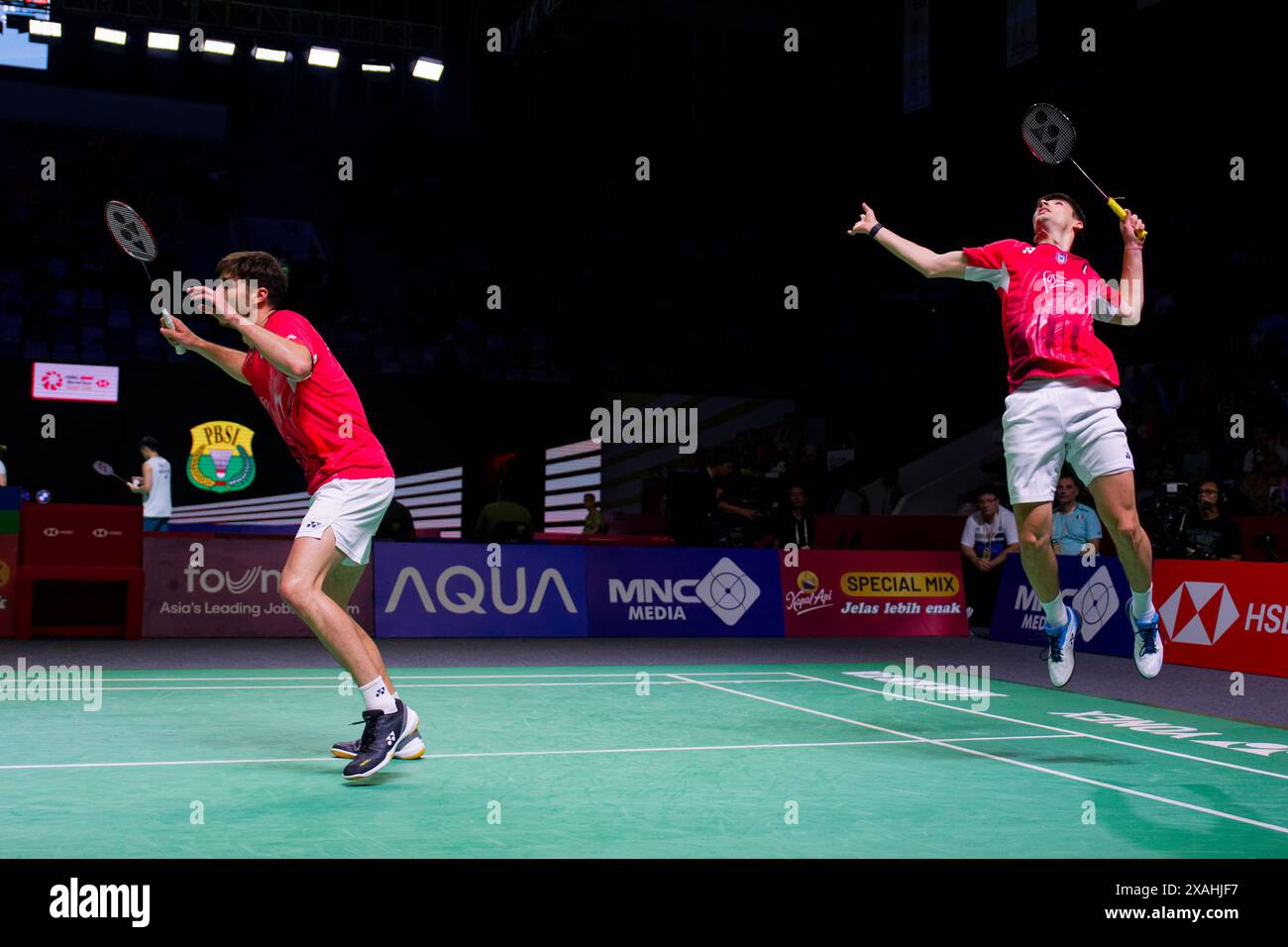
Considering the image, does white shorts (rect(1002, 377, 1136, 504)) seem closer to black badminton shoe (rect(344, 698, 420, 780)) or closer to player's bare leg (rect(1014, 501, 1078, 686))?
player's bare leg (rect(1014, 501, 1078, 686))

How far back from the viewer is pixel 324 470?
4.94 m

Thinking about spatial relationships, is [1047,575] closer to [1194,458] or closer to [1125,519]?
[1125,519]

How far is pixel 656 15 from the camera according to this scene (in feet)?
70.1

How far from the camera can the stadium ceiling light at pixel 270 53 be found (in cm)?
1958

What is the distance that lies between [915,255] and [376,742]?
124 inches

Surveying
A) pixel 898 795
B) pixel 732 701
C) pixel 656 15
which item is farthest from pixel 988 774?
pixel 656 15

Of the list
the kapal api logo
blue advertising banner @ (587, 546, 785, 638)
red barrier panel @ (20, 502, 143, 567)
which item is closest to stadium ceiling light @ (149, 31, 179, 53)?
the kapal api logo

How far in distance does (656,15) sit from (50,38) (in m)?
10.9

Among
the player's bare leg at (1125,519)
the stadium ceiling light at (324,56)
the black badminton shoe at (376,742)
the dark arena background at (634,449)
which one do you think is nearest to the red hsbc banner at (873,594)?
the dark arena background at (634,449)

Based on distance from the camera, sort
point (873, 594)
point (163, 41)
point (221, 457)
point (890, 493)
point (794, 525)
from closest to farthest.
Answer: point (873, 594) → point (794, 525) → point (163, 41) → point (890, 493) → point (221, 457)

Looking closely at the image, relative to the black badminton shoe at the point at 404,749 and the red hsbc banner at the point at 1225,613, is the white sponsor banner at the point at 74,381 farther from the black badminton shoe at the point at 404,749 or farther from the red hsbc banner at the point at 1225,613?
the black badminton shoe at the point at 404,749

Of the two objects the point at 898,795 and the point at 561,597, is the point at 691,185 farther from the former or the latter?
the point at 898,795

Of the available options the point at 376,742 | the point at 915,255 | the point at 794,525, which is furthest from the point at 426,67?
the point at 376,742

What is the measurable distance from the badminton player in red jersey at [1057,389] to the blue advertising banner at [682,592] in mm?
6774
